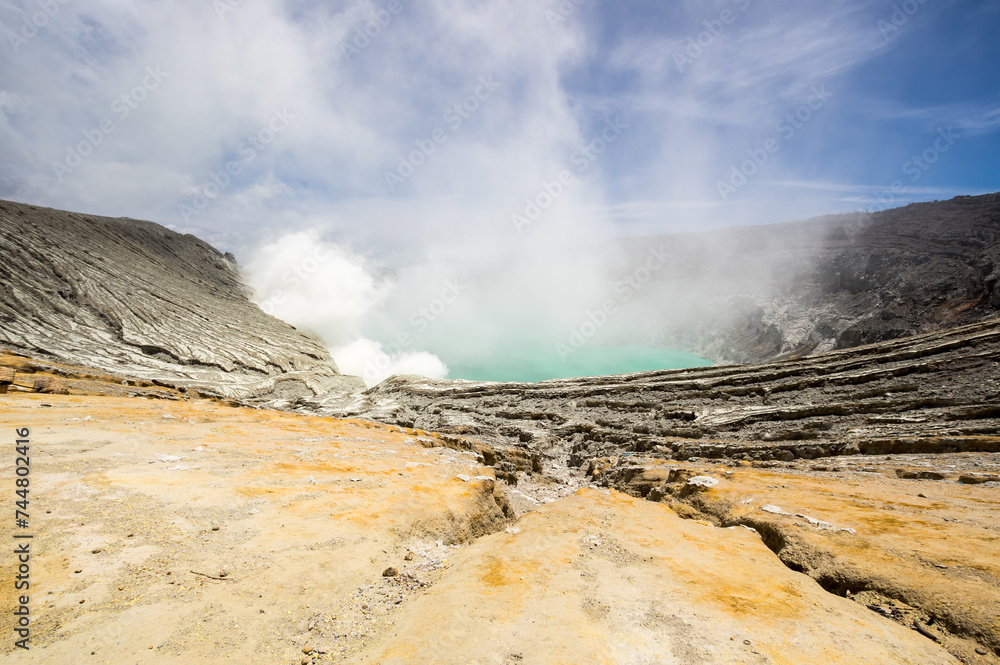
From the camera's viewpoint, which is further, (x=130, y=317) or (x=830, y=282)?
(x=830, y=282)

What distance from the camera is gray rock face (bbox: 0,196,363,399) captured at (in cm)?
3375

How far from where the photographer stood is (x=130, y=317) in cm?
3866

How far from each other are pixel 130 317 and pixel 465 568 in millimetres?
47298

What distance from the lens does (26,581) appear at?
16.8 feet

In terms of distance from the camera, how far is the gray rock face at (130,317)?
33.8 m

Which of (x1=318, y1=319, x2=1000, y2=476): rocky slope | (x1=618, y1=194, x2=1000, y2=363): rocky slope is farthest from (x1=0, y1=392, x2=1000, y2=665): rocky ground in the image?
(x1=618, y1=194, x2=1000, y2=363): rocky slope

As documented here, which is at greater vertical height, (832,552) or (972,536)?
(972,536)

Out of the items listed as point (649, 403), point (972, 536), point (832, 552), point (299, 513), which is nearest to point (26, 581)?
point (299, 513)

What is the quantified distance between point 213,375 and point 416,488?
3608 cm

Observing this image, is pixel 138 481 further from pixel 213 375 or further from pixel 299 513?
pixel 213 375

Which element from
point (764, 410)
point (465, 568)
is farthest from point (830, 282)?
point (465, 568)

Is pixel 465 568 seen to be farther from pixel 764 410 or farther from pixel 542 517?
pixel 764 410

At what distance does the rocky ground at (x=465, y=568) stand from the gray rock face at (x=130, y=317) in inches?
1093

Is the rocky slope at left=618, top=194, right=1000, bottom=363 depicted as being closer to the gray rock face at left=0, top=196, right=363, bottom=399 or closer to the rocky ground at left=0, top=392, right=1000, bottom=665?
the rocky ground at left=0, top=392, right=1000, bottom=665
